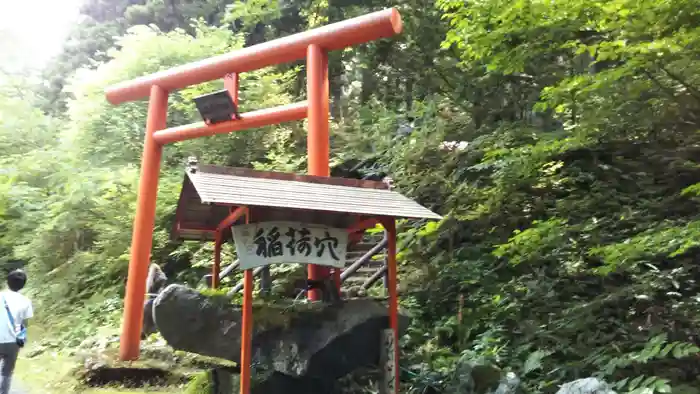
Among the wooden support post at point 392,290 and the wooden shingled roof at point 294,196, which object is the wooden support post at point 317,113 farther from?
the wooden support post at point 392,290

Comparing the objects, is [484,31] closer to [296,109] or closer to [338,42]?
[338,42]

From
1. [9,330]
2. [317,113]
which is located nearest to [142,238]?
[9,330]

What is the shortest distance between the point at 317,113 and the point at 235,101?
2.09 m

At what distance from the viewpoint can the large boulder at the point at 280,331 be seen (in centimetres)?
498

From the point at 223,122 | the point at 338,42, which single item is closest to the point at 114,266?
the point at 223,122

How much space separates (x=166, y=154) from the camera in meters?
14.3

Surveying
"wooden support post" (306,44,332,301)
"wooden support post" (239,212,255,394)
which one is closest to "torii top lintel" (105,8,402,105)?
"wooden support post" (306,44,332,301)

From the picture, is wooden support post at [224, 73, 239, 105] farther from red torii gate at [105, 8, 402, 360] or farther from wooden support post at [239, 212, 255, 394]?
wooden support post at [239, 212, 255, 394]

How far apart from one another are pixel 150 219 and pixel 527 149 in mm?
6045

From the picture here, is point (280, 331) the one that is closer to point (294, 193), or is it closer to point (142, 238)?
point (294, 193)

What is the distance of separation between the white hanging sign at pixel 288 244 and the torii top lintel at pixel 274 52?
3012 mm

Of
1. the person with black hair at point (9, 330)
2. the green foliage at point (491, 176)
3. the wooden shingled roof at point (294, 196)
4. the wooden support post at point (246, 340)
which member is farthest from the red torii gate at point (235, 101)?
the person with black hair at point (9, 330)

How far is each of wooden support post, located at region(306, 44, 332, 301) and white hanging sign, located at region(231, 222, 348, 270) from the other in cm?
157

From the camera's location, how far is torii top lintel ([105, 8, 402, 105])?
22.3 ft
